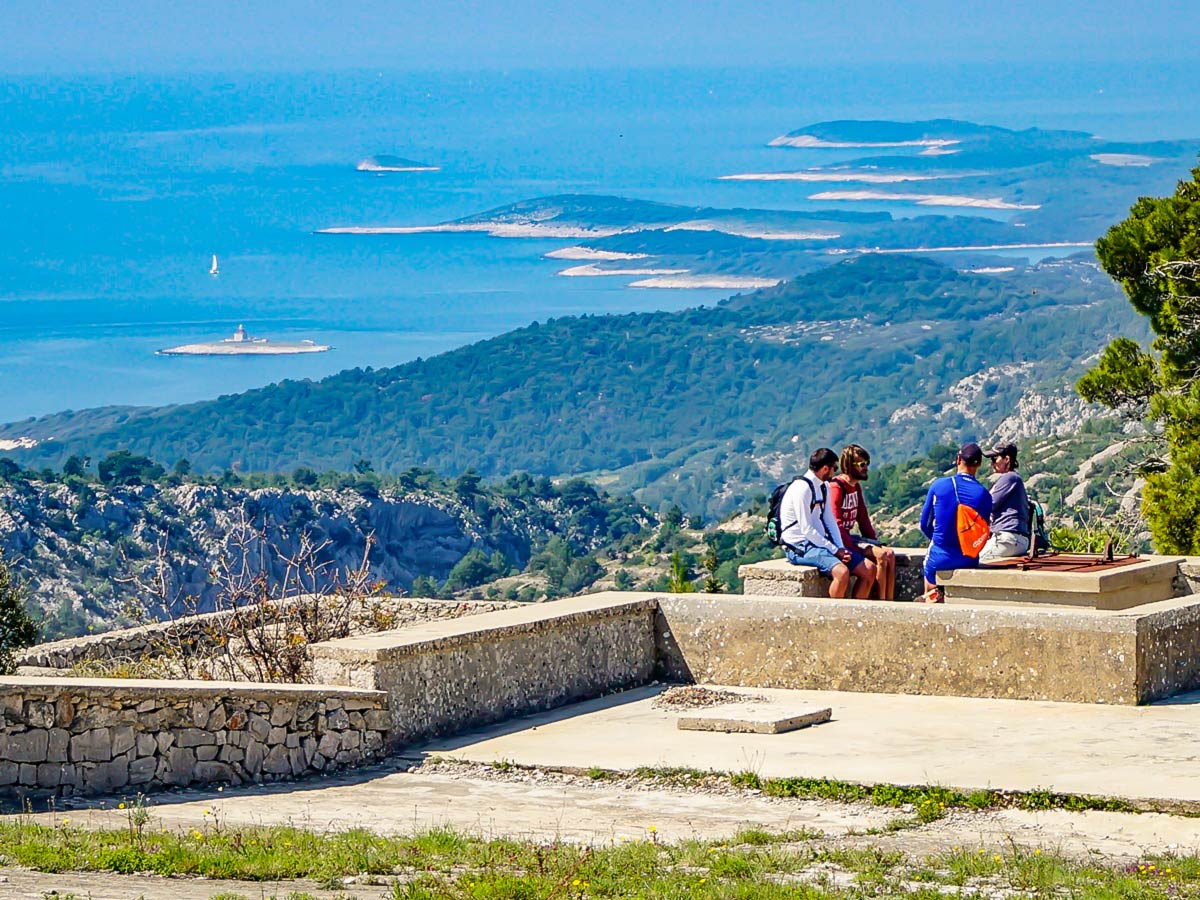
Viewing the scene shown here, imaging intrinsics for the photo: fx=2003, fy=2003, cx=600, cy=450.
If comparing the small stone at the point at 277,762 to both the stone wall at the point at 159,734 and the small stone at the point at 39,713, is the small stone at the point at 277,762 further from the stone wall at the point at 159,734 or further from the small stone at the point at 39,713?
the small stone at the point at 39,713

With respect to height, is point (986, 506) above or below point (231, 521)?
above

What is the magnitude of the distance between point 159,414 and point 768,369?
58.8m

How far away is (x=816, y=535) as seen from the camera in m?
11.9

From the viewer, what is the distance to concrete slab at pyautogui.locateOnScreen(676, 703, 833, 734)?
32.0 ft

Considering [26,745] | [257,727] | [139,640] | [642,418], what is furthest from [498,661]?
[642,418]

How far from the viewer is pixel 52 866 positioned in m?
7.18

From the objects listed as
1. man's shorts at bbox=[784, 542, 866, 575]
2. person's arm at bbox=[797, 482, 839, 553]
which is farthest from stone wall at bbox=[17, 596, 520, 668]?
person's arm at bbox=[797, 482, 839, 553]

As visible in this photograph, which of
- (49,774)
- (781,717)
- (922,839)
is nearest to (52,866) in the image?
Result: (49,774)

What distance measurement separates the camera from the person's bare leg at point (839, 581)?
11680mm

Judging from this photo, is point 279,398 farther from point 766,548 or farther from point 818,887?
point 818,887

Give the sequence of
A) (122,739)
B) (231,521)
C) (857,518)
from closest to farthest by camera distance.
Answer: (122,739), (857,518), (231,521)

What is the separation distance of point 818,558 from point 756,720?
7.14 feet

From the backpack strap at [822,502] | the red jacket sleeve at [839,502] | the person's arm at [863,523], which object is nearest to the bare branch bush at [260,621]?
the backpack strap at [822,502]

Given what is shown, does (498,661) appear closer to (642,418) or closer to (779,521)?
(779,521)
